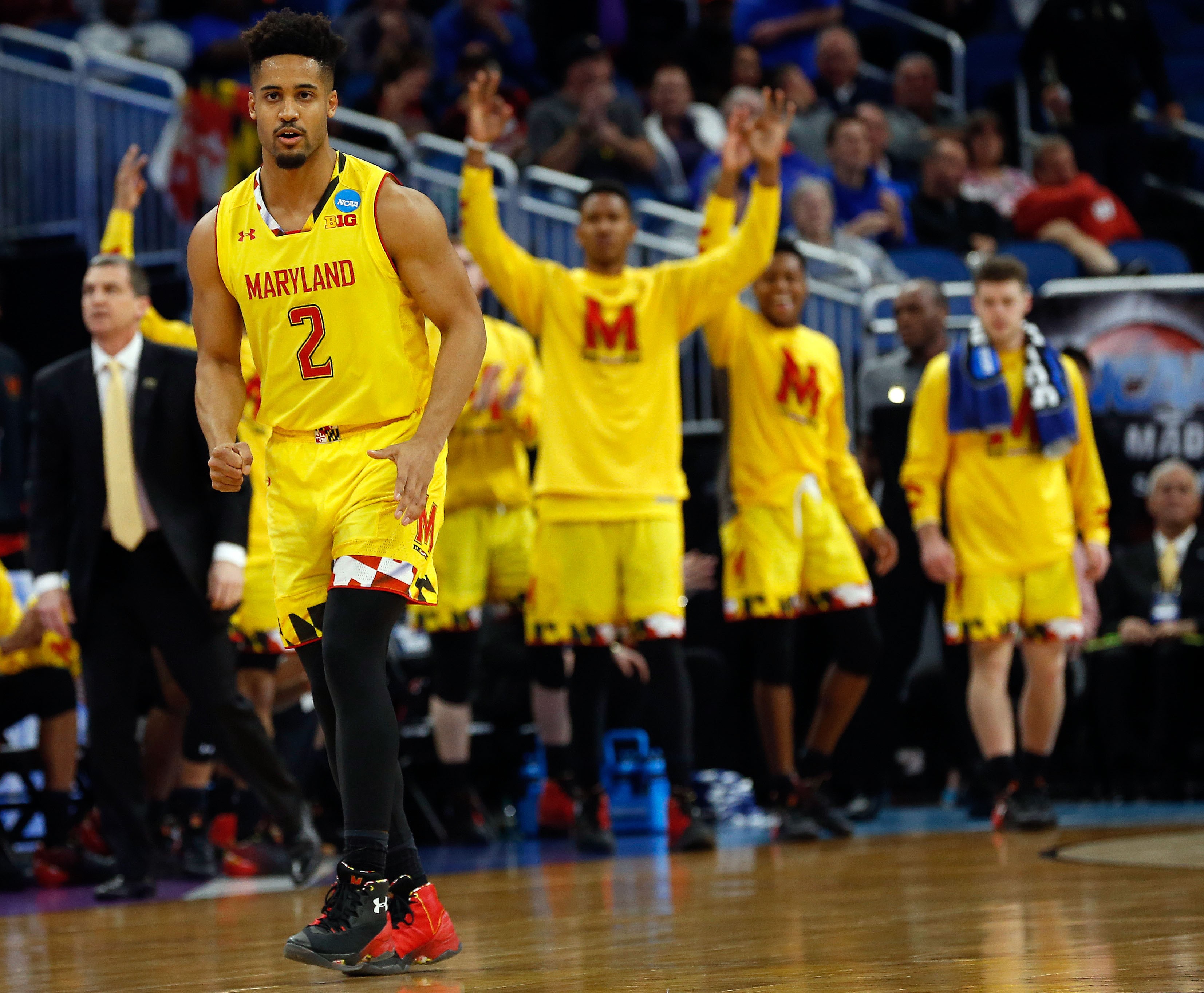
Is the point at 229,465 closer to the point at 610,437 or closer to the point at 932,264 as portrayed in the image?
the point at 610,437

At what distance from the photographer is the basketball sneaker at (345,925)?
320cm

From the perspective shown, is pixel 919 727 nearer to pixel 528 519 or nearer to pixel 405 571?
pixel 528 519

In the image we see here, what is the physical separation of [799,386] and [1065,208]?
4.82 metres

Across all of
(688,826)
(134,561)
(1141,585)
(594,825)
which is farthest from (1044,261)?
(134,561)

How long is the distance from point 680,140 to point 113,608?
263 inches

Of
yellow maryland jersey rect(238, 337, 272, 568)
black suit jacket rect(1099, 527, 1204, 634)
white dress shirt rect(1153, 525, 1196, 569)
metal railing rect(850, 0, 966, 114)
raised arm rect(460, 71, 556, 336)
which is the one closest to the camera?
raised arm rect(460, 71, 556, 336)

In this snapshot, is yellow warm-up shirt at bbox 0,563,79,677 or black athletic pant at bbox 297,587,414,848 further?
yellow warm-up shirt at bbox 0,563,79,677

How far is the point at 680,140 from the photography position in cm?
1117

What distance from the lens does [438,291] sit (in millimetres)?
3543

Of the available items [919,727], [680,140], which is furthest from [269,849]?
[680,140]

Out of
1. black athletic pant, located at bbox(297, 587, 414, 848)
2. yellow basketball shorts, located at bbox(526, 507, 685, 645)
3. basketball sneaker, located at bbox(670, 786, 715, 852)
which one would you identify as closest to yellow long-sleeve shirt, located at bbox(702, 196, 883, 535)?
yellow basketball shorts, located at bbox(526, 507, 685, 645)

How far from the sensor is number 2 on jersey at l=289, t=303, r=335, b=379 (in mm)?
3529

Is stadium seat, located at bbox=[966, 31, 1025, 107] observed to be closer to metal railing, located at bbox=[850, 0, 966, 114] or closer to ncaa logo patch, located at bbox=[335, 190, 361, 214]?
metal railing, located at bbox=[850, 0, 966, 114]

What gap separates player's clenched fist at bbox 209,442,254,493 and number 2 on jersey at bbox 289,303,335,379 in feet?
0.69
